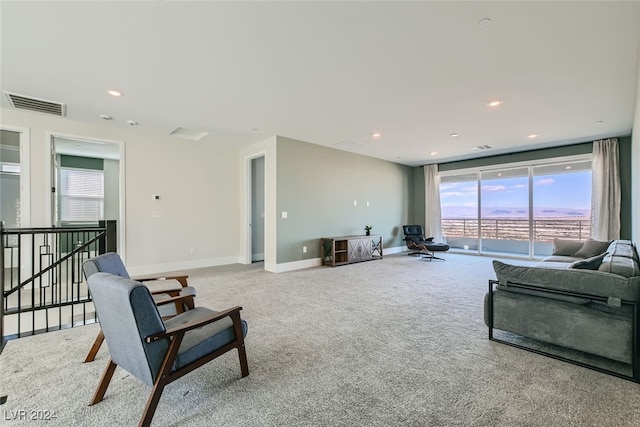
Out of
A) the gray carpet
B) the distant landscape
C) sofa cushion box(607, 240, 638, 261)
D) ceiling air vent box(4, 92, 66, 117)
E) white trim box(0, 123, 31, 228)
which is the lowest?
the gray carpet

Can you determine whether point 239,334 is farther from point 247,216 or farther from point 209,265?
point 247,216

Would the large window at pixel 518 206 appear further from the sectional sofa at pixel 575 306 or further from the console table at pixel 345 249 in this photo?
the sectional sofa at pixel 575 306

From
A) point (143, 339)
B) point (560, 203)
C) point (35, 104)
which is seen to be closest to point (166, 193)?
point (35, 104)

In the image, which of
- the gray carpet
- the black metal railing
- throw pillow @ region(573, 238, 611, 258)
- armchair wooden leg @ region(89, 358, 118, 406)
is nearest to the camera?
the gray carpet

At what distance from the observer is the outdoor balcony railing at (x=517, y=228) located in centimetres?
660

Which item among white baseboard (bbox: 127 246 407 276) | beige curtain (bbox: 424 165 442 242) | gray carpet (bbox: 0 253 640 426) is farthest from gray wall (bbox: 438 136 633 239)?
white baseboard (bbox: 127 246 407 276)

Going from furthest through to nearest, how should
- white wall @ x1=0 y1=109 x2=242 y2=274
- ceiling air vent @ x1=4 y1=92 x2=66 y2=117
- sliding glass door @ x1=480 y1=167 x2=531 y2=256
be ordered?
1. sliding glass door @ x1=480 y1=167 x2=531 y2=256
2. white wall @ x1=0 y1=109 x2=242 y2=274
3. ceiling air vent @ x1=4 y1=92 x2=66 y2=117

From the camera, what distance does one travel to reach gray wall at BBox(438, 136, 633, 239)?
5641 millimetres

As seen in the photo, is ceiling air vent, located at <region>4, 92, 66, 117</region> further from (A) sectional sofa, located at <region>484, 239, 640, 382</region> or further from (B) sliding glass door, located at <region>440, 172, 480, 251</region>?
(B) sliding glass door, located at <region>440, 172, 480, 251</region>

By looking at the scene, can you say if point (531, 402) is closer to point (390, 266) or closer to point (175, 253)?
point (390, 266)

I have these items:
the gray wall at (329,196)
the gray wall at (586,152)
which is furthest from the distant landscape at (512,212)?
the gray wall at (329,196)

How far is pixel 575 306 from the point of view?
7.12ft

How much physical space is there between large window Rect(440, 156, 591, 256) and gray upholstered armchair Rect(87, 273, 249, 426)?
7976mm

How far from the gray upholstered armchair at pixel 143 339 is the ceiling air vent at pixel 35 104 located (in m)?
3.78
